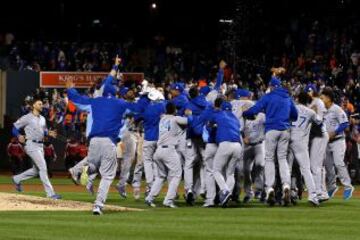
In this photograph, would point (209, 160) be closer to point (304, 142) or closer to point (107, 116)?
point (304, 142)

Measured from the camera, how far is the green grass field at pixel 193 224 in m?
14.2

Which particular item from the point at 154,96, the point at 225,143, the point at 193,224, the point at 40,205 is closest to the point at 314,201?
the point at 225,143

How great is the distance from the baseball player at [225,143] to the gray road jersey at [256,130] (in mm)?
1202

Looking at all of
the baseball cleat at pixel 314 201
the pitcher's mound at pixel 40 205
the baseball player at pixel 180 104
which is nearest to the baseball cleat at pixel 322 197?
the baseball cleat at pixel 314 201

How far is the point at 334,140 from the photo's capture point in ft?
70.5

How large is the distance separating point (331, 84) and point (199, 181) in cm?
1519

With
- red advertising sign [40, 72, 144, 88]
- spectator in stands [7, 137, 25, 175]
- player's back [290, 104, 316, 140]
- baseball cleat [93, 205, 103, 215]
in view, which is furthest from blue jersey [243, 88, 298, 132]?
red advertising sign [40, 72, 144, 88]

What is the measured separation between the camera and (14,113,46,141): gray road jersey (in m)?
21.3

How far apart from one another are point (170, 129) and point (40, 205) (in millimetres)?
2623

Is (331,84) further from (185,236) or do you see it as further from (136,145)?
(185,236)

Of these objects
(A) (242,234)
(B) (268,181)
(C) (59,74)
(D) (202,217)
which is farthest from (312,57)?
(A) (242,234)

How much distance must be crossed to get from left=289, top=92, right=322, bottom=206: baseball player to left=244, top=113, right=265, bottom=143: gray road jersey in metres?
0.87

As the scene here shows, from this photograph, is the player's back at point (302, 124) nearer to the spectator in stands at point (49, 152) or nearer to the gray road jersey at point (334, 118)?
the gray road jersey at point (334, 118)

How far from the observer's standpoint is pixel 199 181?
20547 mm
